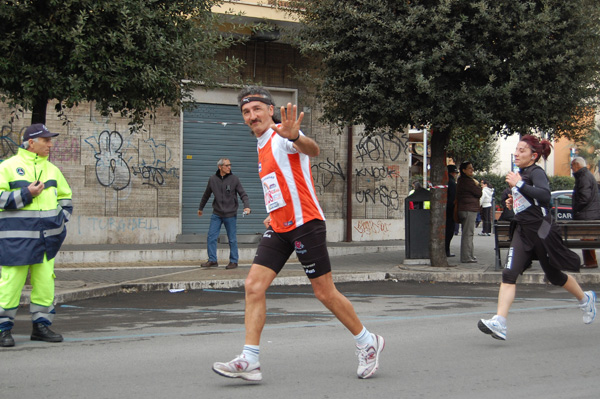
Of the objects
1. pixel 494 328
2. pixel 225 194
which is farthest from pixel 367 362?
pixel 225 194

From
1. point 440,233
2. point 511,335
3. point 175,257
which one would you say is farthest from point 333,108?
point 511,335

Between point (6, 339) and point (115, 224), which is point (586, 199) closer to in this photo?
point (115, 224)

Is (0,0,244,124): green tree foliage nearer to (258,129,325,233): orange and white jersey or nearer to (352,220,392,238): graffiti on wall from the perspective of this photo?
(258,129,325,233): orange and white jersey

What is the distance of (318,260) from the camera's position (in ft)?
16.7

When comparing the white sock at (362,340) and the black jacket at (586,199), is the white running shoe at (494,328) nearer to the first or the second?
the white sock at (362,340)

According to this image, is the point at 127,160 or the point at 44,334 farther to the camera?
the point at 127,160

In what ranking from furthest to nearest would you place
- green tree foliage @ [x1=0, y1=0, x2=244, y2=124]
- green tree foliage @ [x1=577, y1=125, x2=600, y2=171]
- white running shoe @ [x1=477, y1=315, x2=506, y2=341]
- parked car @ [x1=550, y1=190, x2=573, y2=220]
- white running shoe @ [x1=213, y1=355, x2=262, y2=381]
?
green tree foliage @ [x1=577, y1=125, x2=600, y2=171], parked car @ [x1=550, y1=190, x2=573, y2=220], green tree foliage @ [x1=0, y1=0, x2=244, y2=124], white running shoe @ [x1=477, y1=315, x2=506, y2=341], white running shoe @ [x1=213, y1=355, x2=262, y2=381]

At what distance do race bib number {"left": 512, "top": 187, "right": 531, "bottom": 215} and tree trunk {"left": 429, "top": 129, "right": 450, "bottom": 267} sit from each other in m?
6.11

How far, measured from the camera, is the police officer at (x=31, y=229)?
6.36 meters

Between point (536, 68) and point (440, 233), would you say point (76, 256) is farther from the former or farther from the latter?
point (536, 68)

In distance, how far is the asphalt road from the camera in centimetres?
491

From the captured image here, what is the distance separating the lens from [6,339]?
640 centimetres

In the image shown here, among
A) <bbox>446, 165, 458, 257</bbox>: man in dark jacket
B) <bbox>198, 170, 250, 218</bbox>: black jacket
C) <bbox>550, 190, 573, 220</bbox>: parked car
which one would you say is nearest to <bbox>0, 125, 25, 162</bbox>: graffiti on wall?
<bbox>198, 170, 250, 218</bbox>: black jacket

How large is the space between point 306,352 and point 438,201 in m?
7.41
